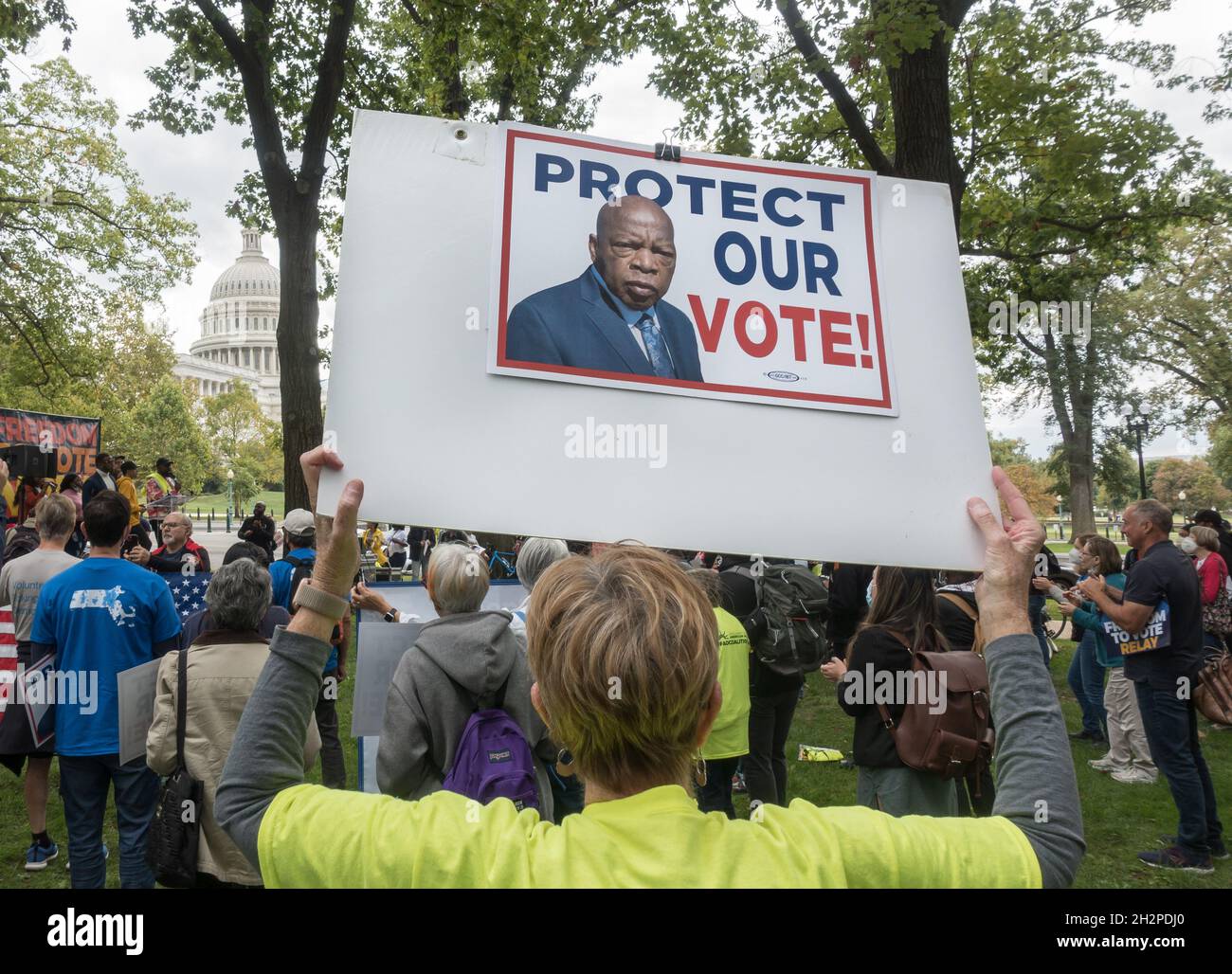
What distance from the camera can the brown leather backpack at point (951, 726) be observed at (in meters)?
3.47

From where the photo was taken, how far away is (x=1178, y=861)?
541cm

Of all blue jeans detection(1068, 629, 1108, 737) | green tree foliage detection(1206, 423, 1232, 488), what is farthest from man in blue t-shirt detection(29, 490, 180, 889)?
green tree foliage detection(1206, 423, 1232, 488)

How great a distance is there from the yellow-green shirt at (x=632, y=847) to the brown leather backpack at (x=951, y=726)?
2.37m

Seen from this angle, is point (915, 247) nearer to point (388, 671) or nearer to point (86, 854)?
point (388, 671)

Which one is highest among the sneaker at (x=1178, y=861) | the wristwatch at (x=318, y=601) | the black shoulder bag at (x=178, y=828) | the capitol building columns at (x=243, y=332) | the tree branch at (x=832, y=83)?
the capitol building columns at (x=243, y=332)

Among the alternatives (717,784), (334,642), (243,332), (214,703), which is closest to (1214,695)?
(717,784)

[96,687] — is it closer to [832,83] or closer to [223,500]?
[832,83]

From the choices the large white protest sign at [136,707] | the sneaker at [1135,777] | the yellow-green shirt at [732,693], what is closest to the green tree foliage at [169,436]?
the large white protest sign at [136,707]

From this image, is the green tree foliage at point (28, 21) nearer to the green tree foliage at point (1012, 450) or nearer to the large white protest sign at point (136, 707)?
the large white protest sign at point (136, 707)

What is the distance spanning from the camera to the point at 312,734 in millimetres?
3426

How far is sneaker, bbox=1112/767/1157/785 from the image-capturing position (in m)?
7.16

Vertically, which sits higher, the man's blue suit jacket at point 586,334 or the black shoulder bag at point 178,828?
the man's blue suit jacket at point 586,334

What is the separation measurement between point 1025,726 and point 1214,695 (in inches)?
237

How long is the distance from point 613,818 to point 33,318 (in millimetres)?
27194
